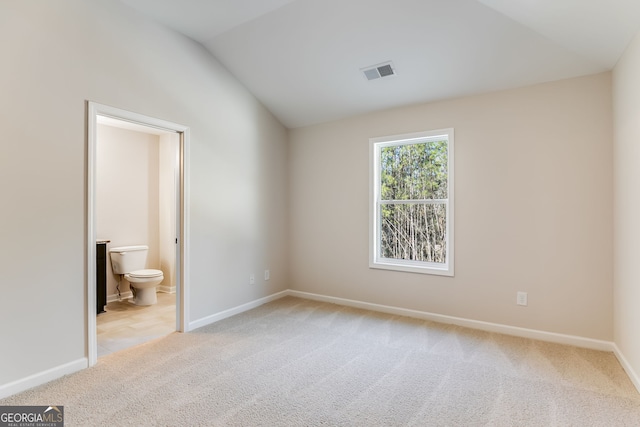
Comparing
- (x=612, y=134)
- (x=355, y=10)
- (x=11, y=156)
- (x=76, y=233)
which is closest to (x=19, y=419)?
(x=76, y=233)

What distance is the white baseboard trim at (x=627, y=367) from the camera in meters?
2.22

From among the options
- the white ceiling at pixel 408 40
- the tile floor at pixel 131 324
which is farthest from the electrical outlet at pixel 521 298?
the tile floor at pixel 131 324

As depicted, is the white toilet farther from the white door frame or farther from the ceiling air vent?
the ceiling air vent

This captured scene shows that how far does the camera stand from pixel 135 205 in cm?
482

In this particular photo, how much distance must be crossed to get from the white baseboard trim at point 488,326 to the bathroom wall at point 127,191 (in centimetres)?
275

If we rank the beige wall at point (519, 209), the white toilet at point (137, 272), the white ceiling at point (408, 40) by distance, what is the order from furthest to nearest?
the white toilet at point (137, 272), the beige wall at point (519, 209), the white ceiling at point (408, 40)

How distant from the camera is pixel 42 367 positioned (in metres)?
2.30

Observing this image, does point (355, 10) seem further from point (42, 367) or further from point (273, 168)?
point (42, 367)

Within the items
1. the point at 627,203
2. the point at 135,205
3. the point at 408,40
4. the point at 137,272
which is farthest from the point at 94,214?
the point at 627,203

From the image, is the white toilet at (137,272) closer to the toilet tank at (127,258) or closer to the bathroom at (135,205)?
the toilet tank at (127,258)

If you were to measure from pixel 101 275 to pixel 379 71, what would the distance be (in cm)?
400

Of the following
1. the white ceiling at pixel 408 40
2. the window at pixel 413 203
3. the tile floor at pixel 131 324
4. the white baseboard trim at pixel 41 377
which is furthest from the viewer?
the window at pixel 413 203

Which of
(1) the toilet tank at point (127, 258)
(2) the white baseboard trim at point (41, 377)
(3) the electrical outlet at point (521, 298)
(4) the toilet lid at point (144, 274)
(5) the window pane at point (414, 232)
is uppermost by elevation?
(5) the window pane at point (414, 232)

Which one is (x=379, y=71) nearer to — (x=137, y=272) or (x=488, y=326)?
(x=488, y=326)
